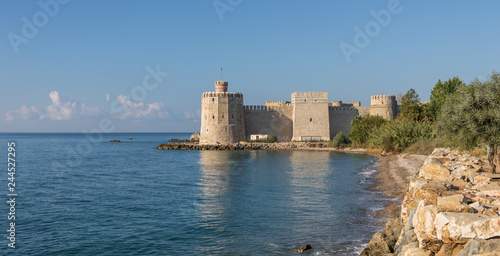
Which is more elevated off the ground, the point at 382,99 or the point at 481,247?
the point at 382,99

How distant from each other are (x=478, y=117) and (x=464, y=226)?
6.57m

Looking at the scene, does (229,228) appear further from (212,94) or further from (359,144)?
(212,94)

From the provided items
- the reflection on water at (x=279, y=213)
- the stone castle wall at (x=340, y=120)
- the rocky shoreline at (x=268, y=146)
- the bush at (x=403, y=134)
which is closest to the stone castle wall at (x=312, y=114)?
the stone castle wall at (x=340, y=120)

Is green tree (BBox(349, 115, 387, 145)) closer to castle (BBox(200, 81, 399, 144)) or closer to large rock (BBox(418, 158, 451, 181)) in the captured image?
castle (BBox(200, 81, 399, 144))

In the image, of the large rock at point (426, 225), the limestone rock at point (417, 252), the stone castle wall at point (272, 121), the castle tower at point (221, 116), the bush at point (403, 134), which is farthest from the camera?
the stone castle wall at point (272, 121)

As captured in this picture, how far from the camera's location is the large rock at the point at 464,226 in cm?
464

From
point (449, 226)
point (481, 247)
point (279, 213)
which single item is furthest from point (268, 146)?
point (481, 247)

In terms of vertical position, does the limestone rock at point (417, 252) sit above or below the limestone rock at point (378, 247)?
above

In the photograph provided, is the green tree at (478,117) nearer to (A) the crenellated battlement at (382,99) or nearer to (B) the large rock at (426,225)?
(B) the large rock at (426,225)

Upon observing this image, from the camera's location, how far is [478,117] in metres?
10.4

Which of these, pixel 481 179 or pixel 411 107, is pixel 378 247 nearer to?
pixel 481 179

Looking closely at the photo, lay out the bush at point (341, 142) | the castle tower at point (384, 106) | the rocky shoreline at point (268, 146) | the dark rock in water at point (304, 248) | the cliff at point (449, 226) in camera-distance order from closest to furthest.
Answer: the cliff at point (449, 226), the dark rock in water at point (304, 248), the bush at point (341, 142), the rocky shoreline at point (268, 146), the castle tower at point (384, 106)

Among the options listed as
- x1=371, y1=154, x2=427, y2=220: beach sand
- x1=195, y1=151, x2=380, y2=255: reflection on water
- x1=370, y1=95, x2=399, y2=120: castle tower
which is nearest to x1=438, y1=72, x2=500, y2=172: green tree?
x1=371, y1=154, x2=427, y2=220: beach sand

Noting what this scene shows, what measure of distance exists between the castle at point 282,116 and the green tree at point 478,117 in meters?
29.6
